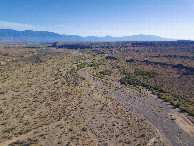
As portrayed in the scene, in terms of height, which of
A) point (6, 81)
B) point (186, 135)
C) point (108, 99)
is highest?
point (6, 81)

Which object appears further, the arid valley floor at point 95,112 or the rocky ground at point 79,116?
the arid valley floor at point 95,112

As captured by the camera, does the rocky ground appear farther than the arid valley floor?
No

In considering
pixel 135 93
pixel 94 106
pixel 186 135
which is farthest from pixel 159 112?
pixel 94 106

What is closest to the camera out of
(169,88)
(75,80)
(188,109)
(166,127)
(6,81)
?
(166,127)

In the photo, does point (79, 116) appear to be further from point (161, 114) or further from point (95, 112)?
point (161, 114)

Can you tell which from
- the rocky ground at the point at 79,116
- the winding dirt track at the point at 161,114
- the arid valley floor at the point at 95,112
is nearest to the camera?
the rocky ground at the point at 79,116

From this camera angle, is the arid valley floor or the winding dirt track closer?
the arid valley floor

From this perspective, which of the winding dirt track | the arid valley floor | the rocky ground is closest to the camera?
the rocky ground

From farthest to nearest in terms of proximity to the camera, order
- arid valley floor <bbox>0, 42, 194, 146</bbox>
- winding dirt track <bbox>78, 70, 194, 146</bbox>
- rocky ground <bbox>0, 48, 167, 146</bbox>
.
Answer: winding dirt track <bbox>78, 70, 194, 146</bbox>, arid valley floor <bbox>0, 42, 194, 146</bbox>, rocky ground <bbox>0, 48, 167, 146</bbox>

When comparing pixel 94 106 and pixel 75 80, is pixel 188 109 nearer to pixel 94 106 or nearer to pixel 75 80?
pixel 94 106
